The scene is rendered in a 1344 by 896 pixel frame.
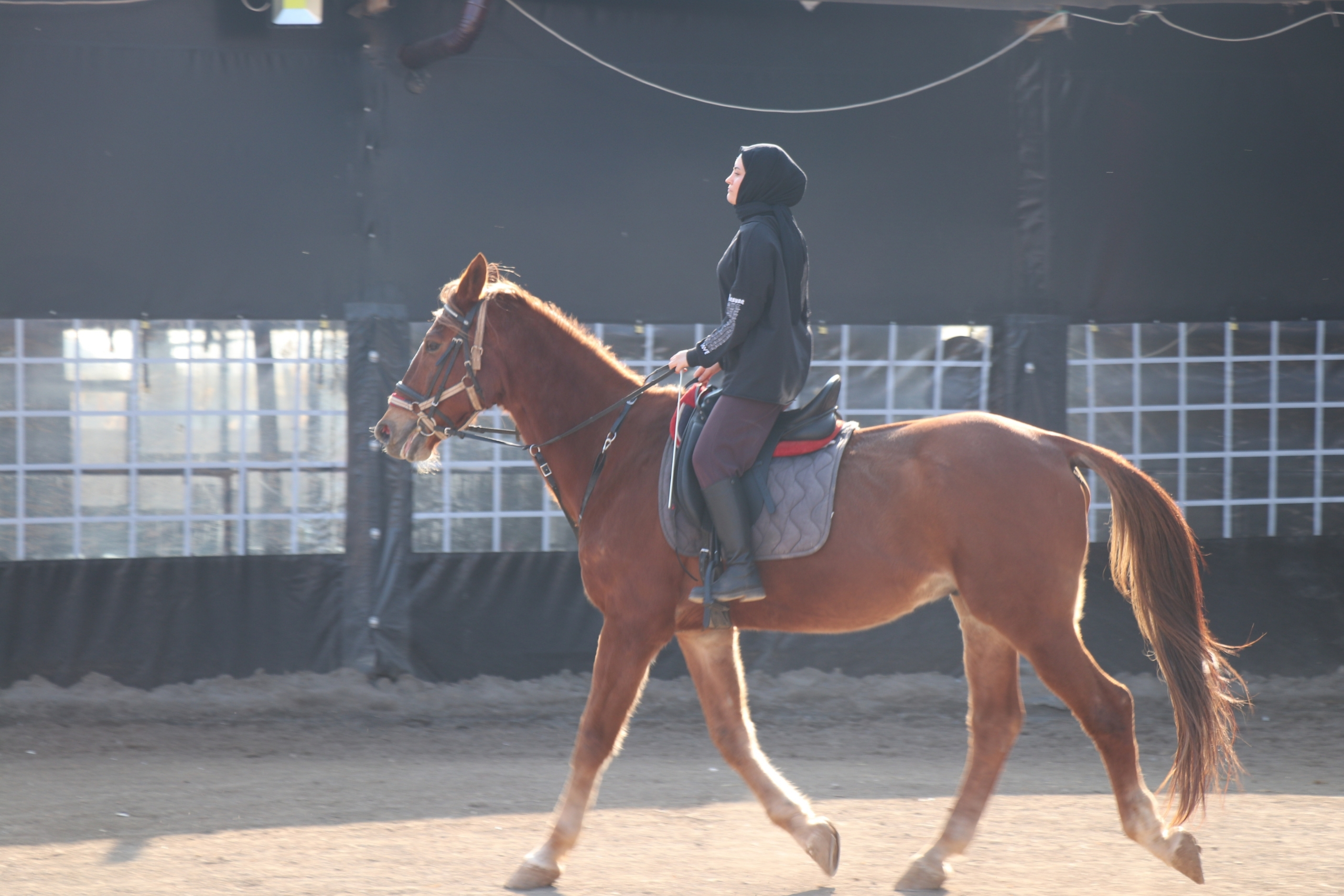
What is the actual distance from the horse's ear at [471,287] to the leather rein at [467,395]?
21mm

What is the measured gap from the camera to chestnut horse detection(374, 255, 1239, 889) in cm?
390

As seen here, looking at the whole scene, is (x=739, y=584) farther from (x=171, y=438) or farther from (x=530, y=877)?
(x=171, y=438)

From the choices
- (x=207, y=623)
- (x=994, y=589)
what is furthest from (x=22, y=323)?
(x=994, y=589)

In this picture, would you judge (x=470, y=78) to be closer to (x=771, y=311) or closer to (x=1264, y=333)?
(x=771, y=311)

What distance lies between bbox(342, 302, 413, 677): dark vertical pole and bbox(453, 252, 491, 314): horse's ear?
2601 millimetres

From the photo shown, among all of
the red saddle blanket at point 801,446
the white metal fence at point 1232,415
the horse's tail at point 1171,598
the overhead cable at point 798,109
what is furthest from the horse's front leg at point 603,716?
the white metal fence at point 1232,415

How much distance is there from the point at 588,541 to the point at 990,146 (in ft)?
15.0

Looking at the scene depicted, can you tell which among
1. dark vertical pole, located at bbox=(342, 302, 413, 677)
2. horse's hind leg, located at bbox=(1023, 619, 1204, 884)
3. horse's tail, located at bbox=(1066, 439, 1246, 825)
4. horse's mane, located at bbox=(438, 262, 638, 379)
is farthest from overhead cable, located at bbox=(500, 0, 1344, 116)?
horse's hind leg, located at bbox=(1023, 619, 1204, 884)

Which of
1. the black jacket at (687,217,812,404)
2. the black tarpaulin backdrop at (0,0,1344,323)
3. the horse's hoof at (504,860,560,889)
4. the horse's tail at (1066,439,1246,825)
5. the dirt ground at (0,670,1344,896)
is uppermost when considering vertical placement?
the black tarpaulin backdrop at (0,0,1344,323)

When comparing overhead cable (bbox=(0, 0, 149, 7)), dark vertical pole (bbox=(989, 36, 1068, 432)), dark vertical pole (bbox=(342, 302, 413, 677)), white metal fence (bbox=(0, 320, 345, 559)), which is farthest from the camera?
dark vertical pole (bbox=(989, 36, 1068, 432))

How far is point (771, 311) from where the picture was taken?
4.09 metres

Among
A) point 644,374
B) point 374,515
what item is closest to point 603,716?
point 374,515

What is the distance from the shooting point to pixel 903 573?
399 centimetres

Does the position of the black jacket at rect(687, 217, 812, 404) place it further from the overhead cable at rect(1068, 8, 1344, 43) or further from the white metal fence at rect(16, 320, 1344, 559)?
the overhead cable at rect(1068, 8, 1344, 43)
